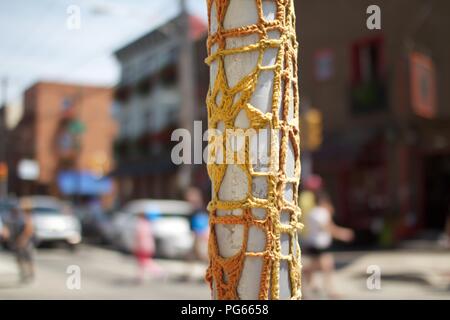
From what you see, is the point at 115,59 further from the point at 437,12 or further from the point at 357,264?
the point at 357,264

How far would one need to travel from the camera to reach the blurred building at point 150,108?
32.7 meters

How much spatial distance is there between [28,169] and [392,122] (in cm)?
3186

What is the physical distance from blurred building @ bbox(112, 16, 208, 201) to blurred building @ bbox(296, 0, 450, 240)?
8.47 m

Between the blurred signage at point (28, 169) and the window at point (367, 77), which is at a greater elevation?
the window at point (367, 77)

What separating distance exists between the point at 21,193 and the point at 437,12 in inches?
1522

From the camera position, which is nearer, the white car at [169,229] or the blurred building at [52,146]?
the white car at [169,229]

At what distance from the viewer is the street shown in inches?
409

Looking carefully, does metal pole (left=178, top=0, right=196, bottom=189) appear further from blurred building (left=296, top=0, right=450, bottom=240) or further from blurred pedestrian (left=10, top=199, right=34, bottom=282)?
blurred pedestrian (left=10, top=199, right=34, bottom=282)

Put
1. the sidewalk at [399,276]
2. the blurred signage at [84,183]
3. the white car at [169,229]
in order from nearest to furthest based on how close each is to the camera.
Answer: the sidewalk at [399,276]
the white car at [169,229]
the blurred signage at [84,183]

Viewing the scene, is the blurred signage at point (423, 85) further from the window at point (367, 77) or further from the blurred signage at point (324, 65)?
the blurred signage at point (324, 65)

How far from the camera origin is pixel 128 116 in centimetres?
4050

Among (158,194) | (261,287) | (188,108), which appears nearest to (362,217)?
(188,108)

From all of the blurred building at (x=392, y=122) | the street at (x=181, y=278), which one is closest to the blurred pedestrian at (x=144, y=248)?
the street at (x=181, y=278)

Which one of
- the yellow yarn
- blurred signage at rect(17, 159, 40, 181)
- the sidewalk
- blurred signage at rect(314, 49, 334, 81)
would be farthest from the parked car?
blurred signage at rect(17, 159, 40, 181)
